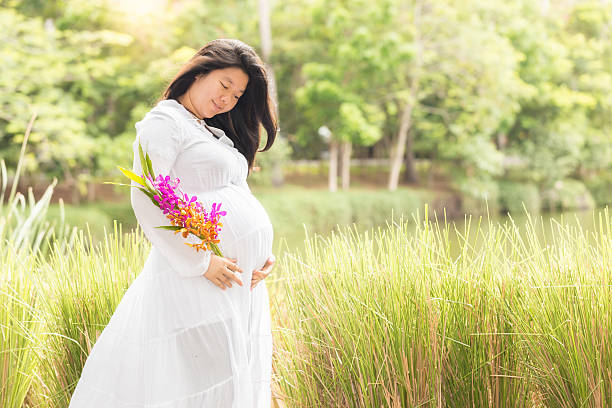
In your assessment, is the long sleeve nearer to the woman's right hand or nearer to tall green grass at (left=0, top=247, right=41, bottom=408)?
the woman's right hand

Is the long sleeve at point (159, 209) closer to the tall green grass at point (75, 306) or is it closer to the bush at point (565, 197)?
the tall green grass at point (75, 306)

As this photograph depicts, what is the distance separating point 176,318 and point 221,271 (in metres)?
0.19

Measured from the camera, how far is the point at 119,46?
1546 centimetres

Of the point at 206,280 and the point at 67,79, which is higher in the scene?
the point at 67,79

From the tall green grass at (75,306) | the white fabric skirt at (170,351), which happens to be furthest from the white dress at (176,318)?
the tall green grass at (75,306)

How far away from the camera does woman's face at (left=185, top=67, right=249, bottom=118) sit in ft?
6.02

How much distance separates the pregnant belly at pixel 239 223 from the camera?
1807 millimetres

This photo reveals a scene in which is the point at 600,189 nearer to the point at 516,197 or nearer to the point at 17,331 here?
the point at 516,197

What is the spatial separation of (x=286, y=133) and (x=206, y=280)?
18667mm

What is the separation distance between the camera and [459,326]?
1.97 meters

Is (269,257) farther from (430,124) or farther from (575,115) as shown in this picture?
(575,115)

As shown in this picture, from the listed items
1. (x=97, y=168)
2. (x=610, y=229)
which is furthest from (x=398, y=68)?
(x=610, y=229)

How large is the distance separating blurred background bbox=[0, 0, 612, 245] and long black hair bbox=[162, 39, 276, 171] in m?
10.0

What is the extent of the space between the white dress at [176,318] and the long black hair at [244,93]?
0.13 m
